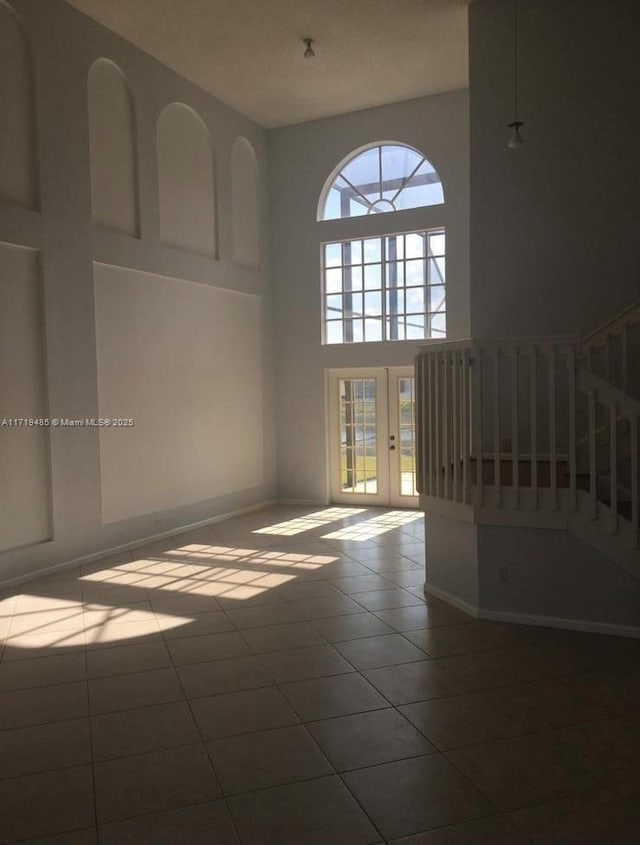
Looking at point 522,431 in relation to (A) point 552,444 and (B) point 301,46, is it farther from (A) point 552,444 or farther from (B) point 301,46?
(B) point 301,46

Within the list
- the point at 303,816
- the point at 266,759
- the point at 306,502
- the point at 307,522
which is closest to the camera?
the point at 303,816

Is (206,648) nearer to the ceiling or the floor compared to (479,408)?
nearer to the floor

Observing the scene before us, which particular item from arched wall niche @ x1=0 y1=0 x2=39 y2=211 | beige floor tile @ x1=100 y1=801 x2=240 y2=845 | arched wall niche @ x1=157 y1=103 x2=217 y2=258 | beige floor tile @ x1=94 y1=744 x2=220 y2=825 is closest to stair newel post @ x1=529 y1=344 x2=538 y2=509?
beige floor tile @ x1=94 y1=744 x2=220 y2=825

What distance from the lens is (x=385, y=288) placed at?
9320 millimetres

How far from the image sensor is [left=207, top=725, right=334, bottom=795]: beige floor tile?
115 inches

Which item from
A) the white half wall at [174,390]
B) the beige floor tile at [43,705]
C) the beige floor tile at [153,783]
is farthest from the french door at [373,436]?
the beige floor tile at [153,783]

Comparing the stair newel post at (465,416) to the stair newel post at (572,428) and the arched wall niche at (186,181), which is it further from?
the arched wall niche at (186,181)

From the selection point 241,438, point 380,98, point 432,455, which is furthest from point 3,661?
point 380,98

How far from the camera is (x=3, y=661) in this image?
4297 mm

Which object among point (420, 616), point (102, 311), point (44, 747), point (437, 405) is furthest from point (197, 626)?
point (102, 311)

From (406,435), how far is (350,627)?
4.82 meters

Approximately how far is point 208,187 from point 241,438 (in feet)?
10.5

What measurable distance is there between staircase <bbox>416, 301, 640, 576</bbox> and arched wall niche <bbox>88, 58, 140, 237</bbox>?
363 centimetres

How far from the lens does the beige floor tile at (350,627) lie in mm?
4602
